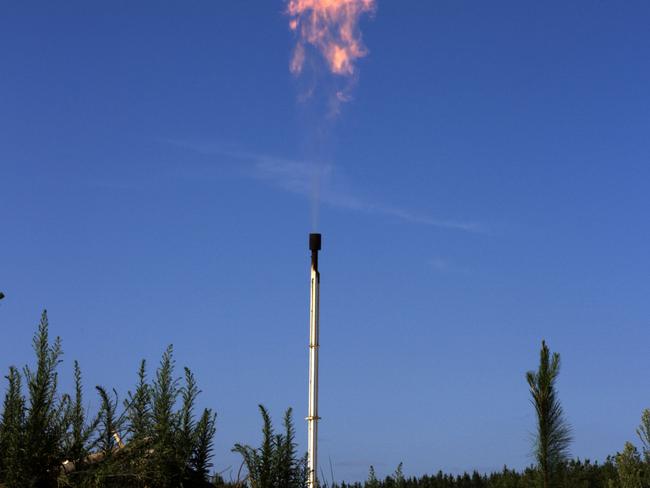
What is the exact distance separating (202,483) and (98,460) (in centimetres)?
92

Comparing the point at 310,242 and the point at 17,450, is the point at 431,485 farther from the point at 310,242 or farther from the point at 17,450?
the point at 17,450

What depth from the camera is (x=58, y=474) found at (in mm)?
6840

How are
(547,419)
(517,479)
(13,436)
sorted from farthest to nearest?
(517,479) → (547,419) → (13,436)

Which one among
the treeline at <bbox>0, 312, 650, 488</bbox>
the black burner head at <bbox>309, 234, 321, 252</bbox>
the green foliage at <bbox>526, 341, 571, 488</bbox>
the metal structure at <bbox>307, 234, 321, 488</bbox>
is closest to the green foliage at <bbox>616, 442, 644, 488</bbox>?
the green foliage at <bbox>526, 341, 571, 488</bbox>

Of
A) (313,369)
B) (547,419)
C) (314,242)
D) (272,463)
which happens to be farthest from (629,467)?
(314,242)

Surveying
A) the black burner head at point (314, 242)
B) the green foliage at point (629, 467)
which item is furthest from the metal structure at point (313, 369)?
the green foliage at point (629, 467)

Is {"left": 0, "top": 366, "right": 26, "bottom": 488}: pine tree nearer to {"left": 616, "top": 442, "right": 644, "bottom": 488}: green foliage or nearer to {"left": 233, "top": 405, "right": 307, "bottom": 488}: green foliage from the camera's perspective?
{"left": 233, "top": 405, "right": 307, "bottom": 488}: green foliage

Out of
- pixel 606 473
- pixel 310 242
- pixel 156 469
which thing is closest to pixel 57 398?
pixel 156 469

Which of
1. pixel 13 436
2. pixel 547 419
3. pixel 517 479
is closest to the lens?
pixel 13 436

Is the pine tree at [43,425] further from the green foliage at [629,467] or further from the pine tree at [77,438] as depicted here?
the green foliage at [629,467]

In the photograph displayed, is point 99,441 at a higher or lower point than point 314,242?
lower

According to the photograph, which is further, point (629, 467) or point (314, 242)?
point (314, 242)

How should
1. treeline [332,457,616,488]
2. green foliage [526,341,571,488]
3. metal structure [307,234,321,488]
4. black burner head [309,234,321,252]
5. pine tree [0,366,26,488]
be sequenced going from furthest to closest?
black burner head [309,234,321,252]
metal structure [307,234,321,488]
treeline [332,457,616,488]
green foliage [526,341,571,488]
pine tree [0,366,26,488]

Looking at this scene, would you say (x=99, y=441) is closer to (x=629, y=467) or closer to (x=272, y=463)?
(x=272, y=463)
